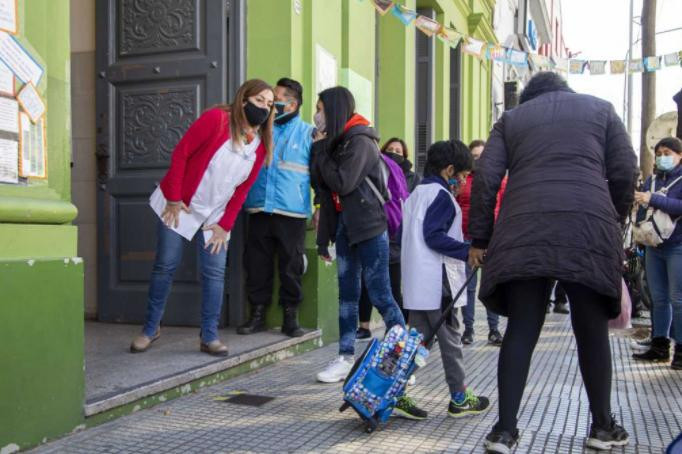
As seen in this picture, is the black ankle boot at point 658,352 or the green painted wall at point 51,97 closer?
the green painted wall at point 51,97

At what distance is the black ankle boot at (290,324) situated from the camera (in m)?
5.22

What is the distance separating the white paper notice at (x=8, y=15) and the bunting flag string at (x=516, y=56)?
5.52m

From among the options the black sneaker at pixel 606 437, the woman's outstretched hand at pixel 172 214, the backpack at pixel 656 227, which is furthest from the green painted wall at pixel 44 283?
the backpack at pixel 656 227

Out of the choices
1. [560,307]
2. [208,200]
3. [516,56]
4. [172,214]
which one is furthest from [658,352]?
[516,56]

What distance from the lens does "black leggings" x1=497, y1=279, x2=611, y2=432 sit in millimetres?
3039

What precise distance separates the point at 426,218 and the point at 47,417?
6.73 ft

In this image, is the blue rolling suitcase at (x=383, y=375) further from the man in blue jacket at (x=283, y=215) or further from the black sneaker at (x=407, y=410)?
the man in blue jacket at (x=283, y=215)

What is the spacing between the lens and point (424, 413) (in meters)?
3.62

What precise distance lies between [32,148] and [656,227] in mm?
4282

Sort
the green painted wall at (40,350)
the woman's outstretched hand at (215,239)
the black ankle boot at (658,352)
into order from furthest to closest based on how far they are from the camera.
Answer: the black ankle boot at (658,352), the woman's outstretched hand at (215,239), the green painted wall at (40,350)

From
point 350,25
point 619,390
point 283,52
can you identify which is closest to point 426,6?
→ point 350,25

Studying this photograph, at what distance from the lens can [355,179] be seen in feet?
13.6

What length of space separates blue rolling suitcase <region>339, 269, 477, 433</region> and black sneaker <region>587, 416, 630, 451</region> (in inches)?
32.8

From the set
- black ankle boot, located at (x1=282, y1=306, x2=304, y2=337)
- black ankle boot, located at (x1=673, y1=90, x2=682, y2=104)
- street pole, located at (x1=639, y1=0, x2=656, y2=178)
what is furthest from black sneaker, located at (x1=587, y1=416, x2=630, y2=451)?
street pole, located at (x1=639, y1=0, x2=656, y2=178)
